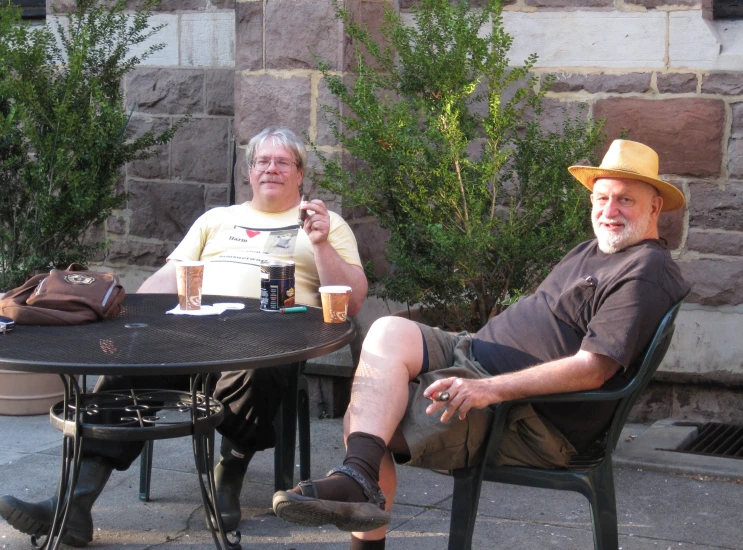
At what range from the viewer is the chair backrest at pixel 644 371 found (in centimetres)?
271

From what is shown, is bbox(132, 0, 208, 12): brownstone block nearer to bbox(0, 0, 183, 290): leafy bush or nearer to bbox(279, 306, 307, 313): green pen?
bbox(0, 0, 183, 290): leafy bush

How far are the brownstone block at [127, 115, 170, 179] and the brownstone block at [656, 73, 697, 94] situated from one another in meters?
2.67

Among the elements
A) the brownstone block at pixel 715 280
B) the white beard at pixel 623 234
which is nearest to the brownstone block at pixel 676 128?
the brownstone block at pixel 715 280

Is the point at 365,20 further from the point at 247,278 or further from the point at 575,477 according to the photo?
the point at 575,477

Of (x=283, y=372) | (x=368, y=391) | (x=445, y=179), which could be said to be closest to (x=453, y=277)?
(x=445, y=179)

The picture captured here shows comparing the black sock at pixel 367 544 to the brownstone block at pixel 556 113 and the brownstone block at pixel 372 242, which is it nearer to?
the brownstone block at pixel 372 242

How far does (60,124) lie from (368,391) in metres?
2.74

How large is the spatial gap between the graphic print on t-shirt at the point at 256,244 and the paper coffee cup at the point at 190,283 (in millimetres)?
544

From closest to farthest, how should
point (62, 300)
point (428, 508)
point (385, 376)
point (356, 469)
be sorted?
point (356, 469), point (385, 376), point (62, 300), point (428, 508)

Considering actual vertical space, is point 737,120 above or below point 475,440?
above

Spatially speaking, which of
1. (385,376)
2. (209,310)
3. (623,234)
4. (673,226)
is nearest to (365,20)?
(673,226)

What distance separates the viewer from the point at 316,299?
3.90m

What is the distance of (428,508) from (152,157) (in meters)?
2.95

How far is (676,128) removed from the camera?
4.67 m
